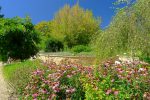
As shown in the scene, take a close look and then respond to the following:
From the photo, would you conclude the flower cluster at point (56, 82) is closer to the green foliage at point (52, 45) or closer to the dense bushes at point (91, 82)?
the dense bushes at point (91, 82)

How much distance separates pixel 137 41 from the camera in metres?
14.2

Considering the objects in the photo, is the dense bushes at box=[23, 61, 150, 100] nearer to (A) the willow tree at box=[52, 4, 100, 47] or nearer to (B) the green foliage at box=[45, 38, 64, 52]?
(B) the green foliage at box=[45, 38, 64, 52]

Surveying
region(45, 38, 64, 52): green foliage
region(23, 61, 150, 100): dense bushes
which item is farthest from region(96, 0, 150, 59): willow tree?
region(45, 38, 64, 52): green foliage

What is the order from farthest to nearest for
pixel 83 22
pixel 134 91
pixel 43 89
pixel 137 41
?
pixel 83 22 → pixel 137 41 → pixel 43 89 → pixel 134 91

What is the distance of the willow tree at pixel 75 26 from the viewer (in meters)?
52.4

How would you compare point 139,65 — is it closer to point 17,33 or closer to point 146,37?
point 146,37

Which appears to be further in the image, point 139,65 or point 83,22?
point 83,22

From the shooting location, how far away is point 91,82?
7008 millimetres

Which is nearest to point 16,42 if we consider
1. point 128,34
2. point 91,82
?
point 128,34

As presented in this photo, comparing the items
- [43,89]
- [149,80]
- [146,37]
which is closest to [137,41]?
[146,37]

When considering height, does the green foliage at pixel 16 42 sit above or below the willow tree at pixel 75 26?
below

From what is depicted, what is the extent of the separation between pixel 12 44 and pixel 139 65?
14.3 meters

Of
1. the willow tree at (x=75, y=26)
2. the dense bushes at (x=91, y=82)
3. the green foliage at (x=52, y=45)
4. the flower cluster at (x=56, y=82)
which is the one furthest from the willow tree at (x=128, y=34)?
the willow tree at (x=75, y=26)

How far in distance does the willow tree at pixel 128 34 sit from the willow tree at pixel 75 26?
35.5m
